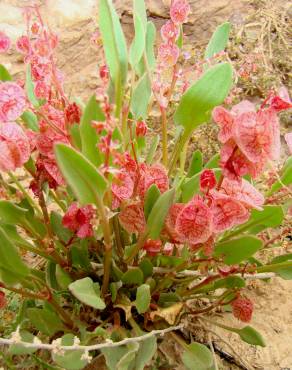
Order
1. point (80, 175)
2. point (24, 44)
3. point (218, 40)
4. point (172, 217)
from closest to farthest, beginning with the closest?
point (80, 175), point (172, 217), point (24, 44), point (218, 40)

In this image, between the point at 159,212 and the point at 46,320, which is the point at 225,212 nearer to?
the point at 159,212

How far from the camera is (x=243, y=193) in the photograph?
819 mm

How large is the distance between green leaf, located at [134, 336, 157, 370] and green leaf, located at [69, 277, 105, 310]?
13 centimetres

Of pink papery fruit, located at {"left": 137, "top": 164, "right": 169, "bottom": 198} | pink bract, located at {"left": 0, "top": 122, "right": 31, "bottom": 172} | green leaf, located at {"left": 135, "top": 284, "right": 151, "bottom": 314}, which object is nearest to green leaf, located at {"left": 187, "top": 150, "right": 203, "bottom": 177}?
pink papery fruit, located at {"left": 137, "top": 164, "right": 169, "bottom": 198}

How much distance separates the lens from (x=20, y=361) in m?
1.18

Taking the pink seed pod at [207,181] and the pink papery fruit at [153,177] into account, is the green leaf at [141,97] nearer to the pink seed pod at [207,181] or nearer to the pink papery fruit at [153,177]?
the pink papery fruit at [153,177]

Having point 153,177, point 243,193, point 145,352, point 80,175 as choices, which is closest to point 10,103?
point 80,175

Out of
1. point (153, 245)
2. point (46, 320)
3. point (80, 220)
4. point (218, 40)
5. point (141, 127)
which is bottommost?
point (46, 320)

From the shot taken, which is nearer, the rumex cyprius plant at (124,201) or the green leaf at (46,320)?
the rumex cyprius plant at (124,201)

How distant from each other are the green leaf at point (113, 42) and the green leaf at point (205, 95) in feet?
0.38

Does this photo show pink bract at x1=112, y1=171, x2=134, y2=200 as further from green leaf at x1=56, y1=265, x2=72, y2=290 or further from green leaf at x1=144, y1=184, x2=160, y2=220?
green leaf at x1=56, y1=265, x2=72, y2=290

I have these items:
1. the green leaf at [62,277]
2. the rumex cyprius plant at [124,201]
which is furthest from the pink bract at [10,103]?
the green leaf at [62,277]

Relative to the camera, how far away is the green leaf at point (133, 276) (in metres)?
0.98

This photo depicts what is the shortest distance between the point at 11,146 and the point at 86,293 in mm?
273
